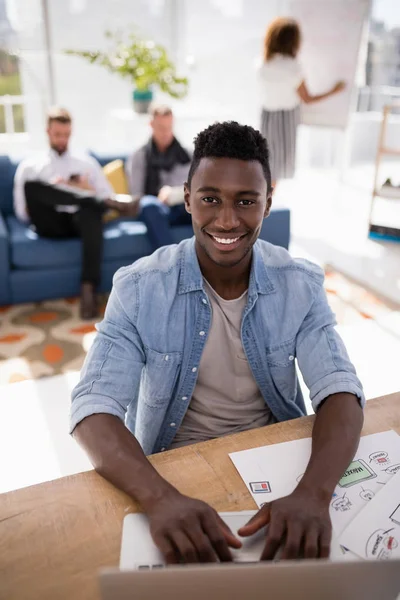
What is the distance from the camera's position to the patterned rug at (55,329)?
2570mm

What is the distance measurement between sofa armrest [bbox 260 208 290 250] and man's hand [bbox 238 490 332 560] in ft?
8.83

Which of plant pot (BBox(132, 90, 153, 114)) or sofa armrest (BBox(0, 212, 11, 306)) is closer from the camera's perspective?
sofa armrest (BBox(0, 212, 11, 306))

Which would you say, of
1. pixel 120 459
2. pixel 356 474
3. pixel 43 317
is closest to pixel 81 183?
pixel 43 317

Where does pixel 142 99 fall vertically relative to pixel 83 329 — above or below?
above

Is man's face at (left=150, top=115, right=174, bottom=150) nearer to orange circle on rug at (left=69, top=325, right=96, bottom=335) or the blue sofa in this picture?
the blue sofa

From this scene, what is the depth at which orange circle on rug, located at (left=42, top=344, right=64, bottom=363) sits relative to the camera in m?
2.63

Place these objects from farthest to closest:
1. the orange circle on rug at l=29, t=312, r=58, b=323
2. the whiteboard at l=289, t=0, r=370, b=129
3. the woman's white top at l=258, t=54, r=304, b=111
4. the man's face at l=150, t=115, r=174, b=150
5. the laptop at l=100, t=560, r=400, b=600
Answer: the whiteboard at l=289, t=0, r=370, b=129 → the woman's white top at l=258, t=54, r=304, b=111 → the man's face at l=150, t=115, r=174, b=150 → the orange circle on rug at l=29, t=312, r=58, b=323 → the laptop at l=100, t=560, r=400, b=600

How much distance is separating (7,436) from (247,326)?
129 centimetres

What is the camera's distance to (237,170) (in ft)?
3.61

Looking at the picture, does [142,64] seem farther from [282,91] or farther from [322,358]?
[322,358]

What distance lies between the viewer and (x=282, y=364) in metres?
1.20

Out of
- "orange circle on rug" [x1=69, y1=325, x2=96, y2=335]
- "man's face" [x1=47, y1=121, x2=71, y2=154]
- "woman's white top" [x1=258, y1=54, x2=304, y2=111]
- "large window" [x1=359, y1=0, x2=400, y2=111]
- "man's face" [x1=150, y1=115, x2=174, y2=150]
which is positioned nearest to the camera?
"orange circle on rug" [x1=69, y1=325, x2=96, y2=335]

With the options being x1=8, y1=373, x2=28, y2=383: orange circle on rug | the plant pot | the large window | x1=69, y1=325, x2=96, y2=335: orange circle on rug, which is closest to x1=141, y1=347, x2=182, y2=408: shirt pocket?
x1=8, y1=373, x2=28, y2=383: orange circle on rug

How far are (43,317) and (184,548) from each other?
96.7 inches
